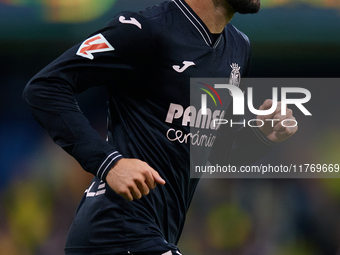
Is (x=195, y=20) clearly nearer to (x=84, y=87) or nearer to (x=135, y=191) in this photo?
(x=84, y=87)

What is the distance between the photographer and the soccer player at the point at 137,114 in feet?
5.59

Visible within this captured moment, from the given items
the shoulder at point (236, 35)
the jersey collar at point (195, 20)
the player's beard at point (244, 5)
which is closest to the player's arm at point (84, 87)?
the jersey collar at point (195, 20)

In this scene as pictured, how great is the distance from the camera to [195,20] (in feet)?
6.70

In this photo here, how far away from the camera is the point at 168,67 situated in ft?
6.27

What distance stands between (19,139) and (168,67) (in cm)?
248

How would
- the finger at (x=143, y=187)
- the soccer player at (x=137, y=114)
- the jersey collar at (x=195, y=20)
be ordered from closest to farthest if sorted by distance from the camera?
the finger at (x=143, y=187)
the soccer player at (x=137, y=114)
the jersey collar at (x=195, y=20)

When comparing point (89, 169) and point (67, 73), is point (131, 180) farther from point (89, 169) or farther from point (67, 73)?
point (67, 73)

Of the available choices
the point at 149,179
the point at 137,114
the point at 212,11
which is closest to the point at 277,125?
the point at 212,11

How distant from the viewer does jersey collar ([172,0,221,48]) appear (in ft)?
6.70

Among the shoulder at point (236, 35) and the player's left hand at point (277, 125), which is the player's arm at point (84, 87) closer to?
the shoulder at point (236, 35)

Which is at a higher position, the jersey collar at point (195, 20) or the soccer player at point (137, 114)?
the jersey collar at point (195, 20)

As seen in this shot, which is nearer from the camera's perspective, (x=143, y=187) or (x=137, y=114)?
(x=143, y=187)

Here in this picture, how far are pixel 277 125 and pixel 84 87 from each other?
856 millimetres

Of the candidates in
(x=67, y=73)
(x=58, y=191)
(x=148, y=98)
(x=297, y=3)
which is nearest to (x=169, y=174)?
(x=148, y=98)
